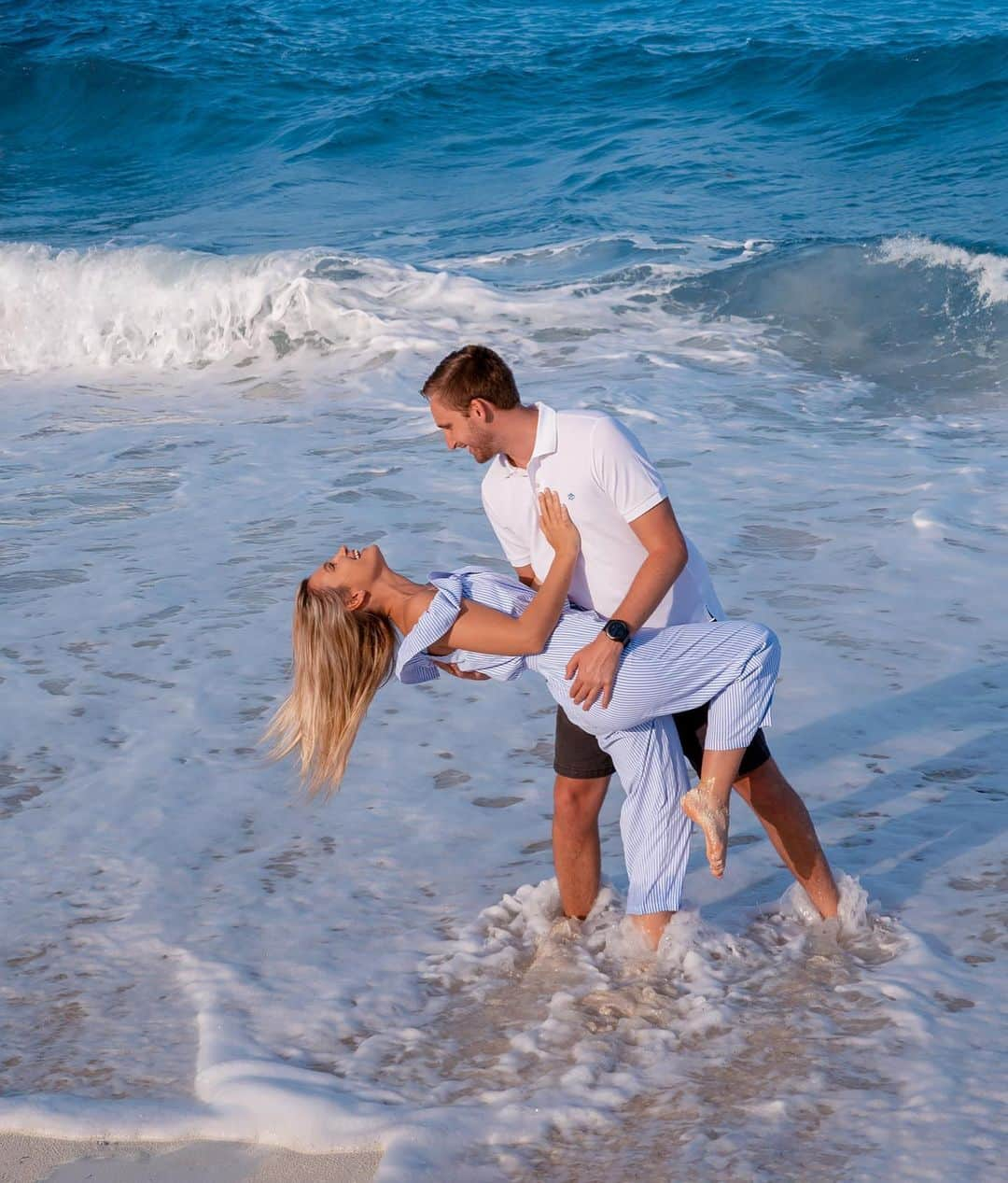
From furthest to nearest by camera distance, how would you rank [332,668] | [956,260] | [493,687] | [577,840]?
[956,260] < [493,687] < [577,840] < [332,668]

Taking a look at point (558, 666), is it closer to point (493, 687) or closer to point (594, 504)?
point (594, 504)

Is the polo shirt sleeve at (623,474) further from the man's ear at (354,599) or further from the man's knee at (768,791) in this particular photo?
the man's knee at (768,791)

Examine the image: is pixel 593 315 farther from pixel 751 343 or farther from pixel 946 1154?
pixel 946 1154

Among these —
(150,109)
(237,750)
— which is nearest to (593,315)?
(237,750)

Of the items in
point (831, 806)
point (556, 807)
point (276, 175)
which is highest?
point (276, 175)

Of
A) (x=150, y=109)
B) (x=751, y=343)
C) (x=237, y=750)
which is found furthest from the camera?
(x=150, y=109)

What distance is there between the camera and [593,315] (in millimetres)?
12430

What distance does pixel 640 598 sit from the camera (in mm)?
3357

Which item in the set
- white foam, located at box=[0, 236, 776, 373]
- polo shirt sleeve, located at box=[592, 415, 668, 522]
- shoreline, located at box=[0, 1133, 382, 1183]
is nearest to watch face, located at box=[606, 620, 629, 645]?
polo shirt sleeve, located at box=[592, 415, 668, 522]

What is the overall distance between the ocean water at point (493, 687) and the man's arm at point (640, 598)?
0.88 metres

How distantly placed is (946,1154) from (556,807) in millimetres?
1294

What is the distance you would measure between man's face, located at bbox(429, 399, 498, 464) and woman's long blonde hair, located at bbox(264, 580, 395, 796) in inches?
19.6

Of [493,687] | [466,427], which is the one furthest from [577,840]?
[493,687]

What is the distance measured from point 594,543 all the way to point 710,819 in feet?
2.43
